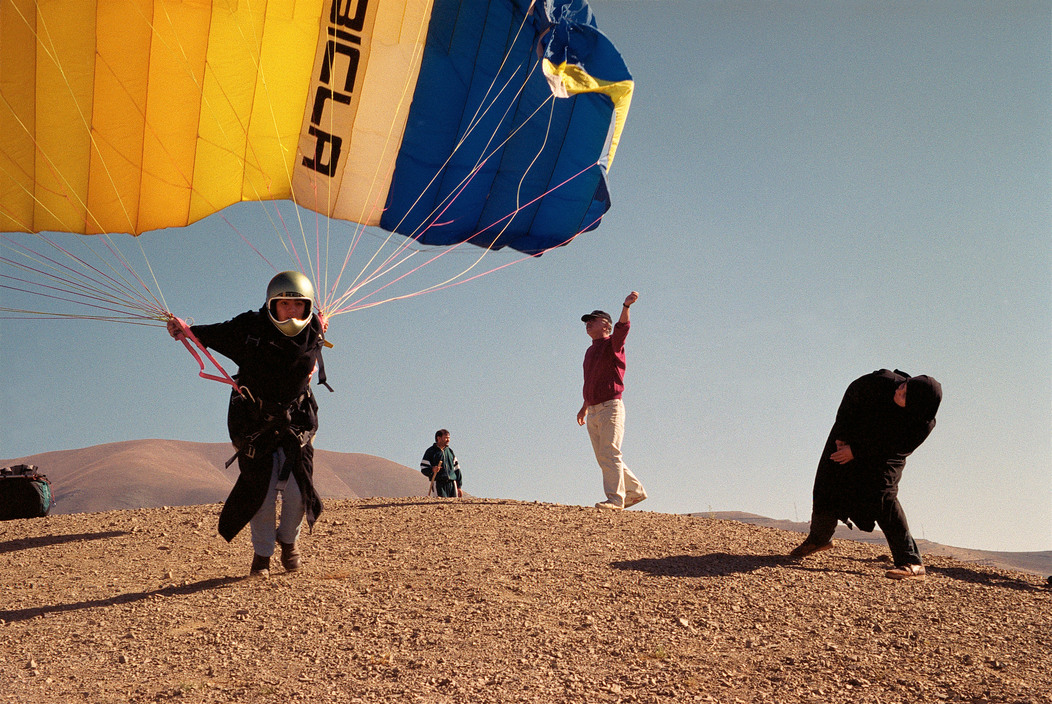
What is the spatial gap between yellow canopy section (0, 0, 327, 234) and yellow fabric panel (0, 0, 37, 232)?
11 mm

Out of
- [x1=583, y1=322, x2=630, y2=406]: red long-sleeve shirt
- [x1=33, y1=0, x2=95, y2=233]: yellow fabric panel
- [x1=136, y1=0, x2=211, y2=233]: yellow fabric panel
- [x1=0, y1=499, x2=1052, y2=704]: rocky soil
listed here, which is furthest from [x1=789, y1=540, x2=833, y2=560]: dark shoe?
[x1=33, y1=0, x2=95, y2=233]: yellow fabric panel

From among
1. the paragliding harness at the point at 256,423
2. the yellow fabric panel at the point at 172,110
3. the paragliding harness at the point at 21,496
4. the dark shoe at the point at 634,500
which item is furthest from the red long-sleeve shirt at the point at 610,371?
the paragliding harness at the point at 21,496

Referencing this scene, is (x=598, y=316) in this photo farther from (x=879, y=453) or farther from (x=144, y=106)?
(x=144, y=106)

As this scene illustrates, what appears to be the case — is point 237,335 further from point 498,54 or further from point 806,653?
point 498,54

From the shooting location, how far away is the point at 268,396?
201 inches

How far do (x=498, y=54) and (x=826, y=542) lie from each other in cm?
687

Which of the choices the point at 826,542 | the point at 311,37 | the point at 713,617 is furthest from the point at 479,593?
the point at 311,37

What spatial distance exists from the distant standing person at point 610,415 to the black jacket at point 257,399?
156 inches

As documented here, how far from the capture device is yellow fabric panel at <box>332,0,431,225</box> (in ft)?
29.1

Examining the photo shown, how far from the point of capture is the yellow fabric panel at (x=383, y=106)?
8.88m

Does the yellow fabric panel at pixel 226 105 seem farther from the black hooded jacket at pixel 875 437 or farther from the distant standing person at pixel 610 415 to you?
the black hooded jacket at pixel 875 437

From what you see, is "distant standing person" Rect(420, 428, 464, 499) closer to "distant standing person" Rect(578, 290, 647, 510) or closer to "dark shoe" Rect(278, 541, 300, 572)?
"distant standing person" Rect(578, 290, 647, 510)

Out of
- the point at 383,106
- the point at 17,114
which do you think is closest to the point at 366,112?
the point at 383,106

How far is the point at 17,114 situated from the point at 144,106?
123 centimetres
